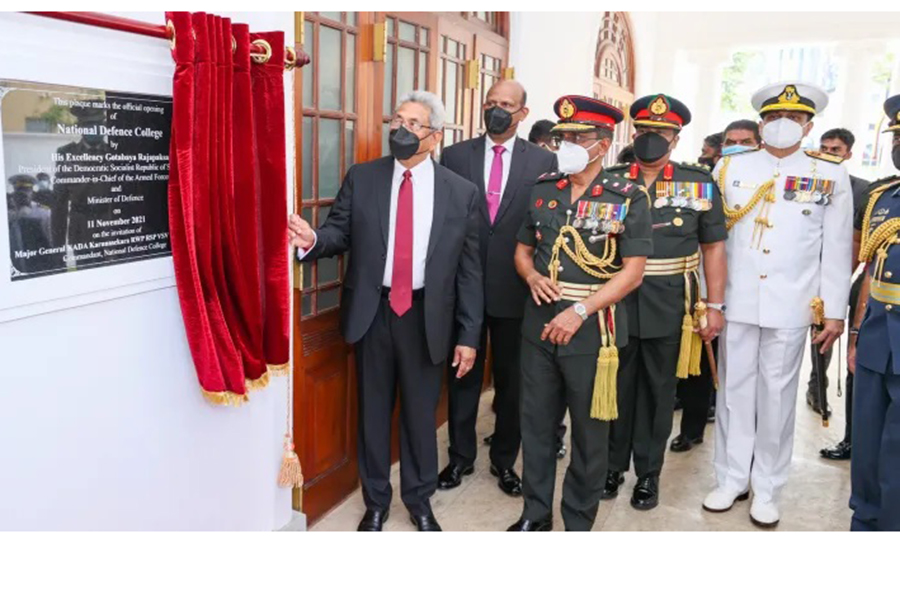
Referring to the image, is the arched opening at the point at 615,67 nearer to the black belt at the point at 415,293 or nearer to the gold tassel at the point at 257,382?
the black belt at the point at 415,293

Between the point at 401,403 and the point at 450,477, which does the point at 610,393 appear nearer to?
the point at 401,403

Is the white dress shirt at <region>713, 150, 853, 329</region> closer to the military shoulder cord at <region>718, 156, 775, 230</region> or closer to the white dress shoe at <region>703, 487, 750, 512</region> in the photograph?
the military shoulder cord at <region>718, 156, 775, 230</region>

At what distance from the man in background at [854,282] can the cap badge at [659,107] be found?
0.77m

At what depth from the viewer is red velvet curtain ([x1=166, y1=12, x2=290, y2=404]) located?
1.71m

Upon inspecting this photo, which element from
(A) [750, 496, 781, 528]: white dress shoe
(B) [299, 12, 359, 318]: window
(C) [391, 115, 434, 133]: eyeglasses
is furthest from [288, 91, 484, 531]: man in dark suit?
(A) [750, 496, 781, 528]: white dress shoe

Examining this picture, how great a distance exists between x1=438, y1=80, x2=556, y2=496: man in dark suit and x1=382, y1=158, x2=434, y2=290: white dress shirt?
450mm

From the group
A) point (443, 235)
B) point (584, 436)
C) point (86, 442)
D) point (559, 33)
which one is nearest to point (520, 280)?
point (443, 235)

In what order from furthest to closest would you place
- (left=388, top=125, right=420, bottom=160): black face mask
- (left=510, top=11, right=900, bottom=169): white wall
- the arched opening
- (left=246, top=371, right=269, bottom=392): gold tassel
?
(left=510, top=11, right=900, bottom=169): white wall, the arched opening, (left=388, top=125, right=420, bottom=160): black face mask, (left=246, top=371, right=269, bottom=392): gold tassel

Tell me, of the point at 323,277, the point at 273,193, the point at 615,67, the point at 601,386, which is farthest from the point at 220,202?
the point at 615,67

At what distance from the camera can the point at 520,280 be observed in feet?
9.59

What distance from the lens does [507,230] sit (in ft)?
9.59

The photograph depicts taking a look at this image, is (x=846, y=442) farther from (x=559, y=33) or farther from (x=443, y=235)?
(x=559, y=33)

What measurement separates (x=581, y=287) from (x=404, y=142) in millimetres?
747

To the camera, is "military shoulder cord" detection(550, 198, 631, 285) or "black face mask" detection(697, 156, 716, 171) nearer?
"military shoulder cord" detection(550, 198, 631, 285)
